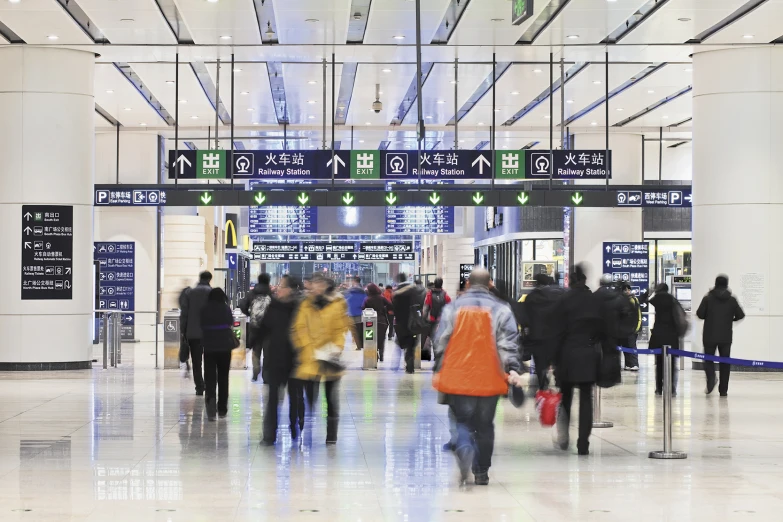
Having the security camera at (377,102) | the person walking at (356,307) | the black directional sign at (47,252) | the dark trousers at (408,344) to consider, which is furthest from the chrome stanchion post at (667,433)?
the security camera at (377,102)

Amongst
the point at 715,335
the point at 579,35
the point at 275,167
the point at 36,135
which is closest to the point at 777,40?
the point at 579,35

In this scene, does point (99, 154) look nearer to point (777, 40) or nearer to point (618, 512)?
point (777, 40)

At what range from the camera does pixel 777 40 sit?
681 inches

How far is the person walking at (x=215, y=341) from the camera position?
11156mm

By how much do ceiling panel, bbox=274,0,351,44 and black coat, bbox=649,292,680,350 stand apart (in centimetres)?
596

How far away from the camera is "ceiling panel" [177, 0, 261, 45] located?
15320 millimetres

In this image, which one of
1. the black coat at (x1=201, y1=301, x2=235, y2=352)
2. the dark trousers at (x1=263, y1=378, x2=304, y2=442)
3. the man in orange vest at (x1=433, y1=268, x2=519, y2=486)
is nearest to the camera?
the man in orange vest at (x1=433, y1=268, x2=519, y2=486)

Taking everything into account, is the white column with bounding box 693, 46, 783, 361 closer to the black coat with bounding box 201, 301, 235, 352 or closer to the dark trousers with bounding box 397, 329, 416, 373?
the dark trousers with bounding box 397, 329, 416, 373

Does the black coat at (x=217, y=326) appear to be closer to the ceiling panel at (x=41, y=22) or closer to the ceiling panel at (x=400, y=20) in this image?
the ceiling panel at (x=400, y=20)

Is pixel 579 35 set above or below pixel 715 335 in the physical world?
above

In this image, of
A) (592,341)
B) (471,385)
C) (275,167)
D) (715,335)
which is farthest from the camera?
(275,167)

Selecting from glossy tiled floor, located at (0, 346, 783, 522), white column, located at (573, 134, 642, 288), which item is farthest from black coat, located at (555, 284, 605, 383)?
white column, located at (573, 134, 642, 288)

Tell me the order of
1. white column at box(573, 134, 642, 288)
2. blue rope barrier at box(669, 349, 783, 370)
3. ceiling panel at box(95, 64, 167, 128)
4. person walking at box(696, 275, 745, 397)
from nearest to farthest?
1. blue rope barrier at box(669, 349, 783, 370)
2. person walking at box(696, 275, 745, 397)
3. ceiling panel at box(95, 64, 167, 128)
4. white column at box(573, 134, 642, 288)

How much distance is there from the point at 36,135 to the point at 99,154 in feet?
31.4
